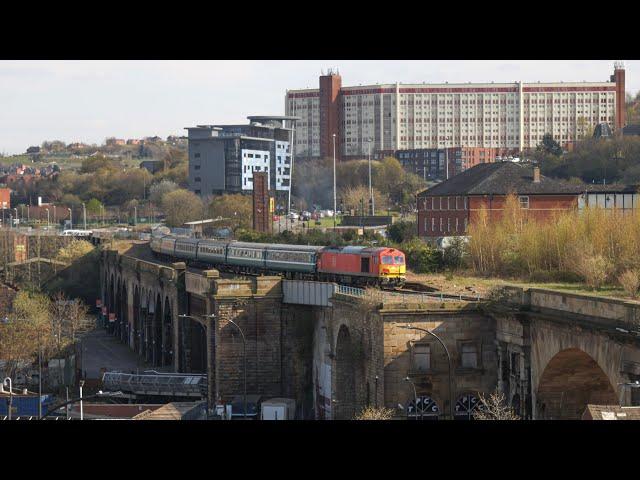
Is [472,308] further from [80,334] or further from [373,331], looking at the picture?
[80,334]

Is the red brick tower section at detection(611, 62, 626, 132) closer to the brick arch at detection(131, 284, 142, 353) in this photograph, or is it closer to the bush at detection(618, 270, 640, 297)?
the brick arch at detection(131, 284, 142, 353)

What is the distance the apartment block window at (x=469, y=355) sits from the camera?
35969mm

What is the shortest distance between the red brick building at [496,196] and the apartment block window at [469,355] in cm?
2895

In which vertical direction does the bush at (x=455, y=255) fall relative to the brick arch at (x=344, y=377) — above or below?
above

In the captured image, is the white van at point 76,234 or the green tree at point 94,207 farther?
the green tree at point 94,207

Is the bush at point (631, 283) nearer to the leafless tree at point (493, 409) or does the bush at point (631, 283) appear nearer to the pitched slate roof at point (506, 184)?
the leafless tree at point (493, 409)

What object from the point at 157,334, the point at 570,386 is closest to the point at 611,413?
the point at 570,386

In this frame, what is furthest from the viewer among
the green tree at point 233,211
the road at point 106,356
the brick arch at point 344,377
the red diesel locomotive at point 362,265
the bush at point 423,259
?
the green tree at point 233,211

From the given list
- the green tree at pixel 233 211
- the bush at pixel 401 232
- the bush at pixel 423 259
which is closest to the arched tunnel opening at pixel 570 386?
the bush at pixel 423 259

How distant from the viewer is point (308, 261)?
176 ft

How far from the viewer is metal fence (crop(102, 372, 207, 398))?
172ft

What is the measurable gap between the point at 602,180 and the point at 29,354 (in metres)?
63.0

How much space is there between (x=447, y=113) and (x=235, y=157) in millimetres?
49705
